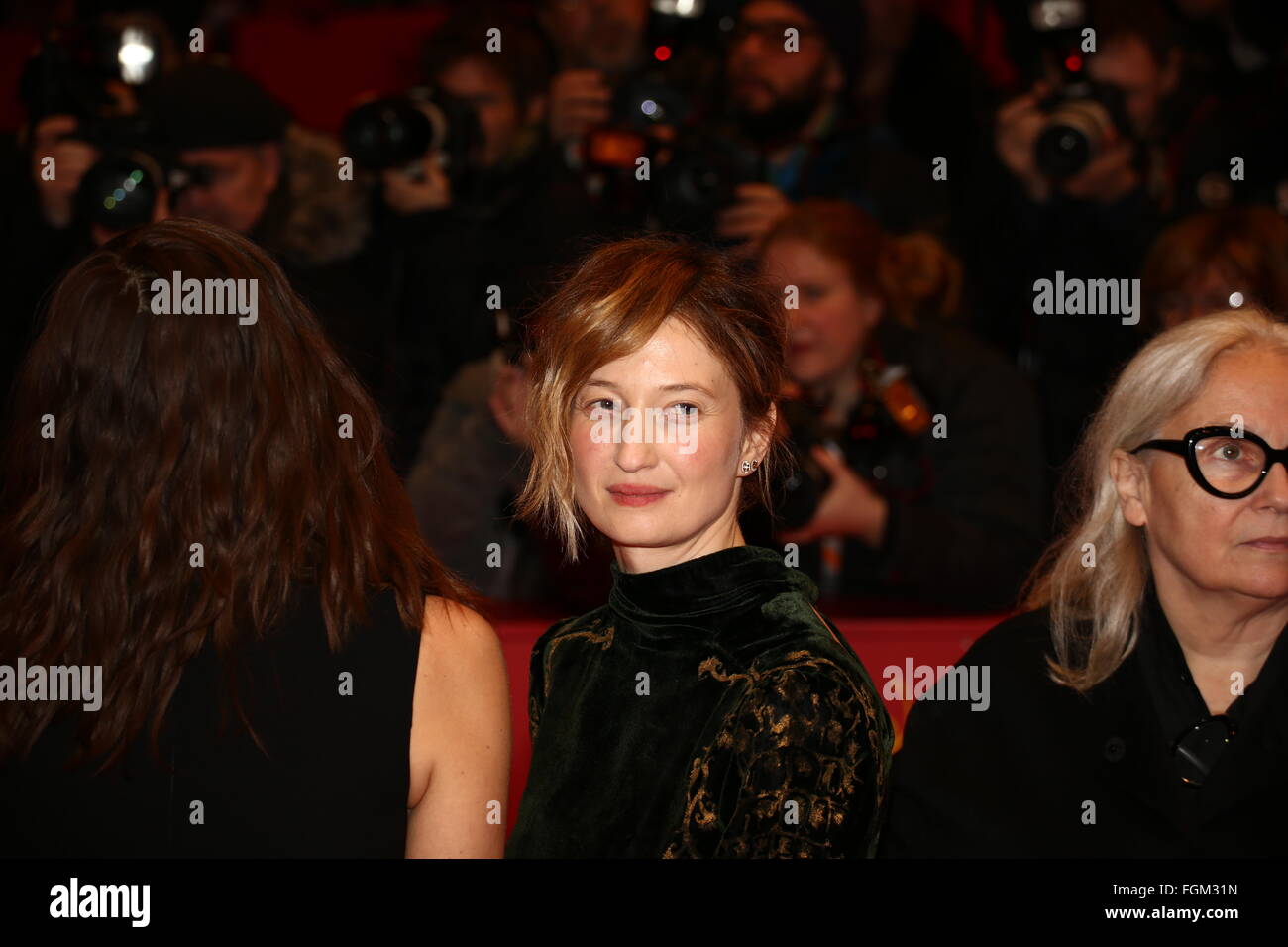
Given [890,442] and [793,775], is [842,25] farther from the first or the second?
[793,775]

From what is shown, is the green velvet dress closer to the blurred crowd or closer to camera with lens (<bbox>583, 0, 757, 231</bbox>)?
the blurred crowd

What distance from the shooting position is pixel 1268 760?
1.86m

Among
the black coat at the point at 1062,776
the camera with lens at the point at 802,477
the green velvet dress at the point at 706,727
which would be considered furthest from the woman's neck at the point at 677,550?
the camera with lens at the point at 802,477

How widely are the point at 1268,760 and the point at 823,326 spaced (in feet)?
5.20

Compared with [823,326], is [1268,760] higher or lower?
lower

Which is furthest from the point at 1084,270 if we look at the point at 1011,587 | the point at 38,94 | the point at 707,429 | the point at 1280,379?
the point at 38,94

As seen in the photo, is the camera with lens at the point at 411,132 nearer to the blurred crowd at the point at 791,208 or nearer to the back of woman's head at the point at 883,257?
the blurred crowd at the point at 791,208

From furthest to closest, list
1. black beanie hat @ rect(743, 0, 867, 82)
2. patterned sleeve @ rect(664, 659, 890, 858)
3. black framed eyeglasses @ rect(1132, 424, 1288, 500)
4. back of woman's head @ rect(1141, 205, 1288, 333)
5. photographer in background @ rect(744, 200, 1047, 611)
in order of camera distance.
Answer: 1. black beanie hat @ rect(743, 0, 867, 82)
2. back of woman's head @ rect(1141, 205, 1288, 333)
3. photographer in background @ rect(744, 200, 1047, 611)
4. black framed eyeglasses @ rect(1132, 424, 1288, 500)
5. patterned sleeve @ rect(664, 659, 890, 858)

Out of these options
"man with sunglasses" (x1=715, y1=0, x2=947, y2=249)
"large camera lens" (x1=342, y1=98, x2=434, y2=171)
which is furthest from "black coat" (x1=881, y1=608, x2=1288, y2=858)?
"large camera lens" (x1=342, y1=98, x2=434, y2=171)

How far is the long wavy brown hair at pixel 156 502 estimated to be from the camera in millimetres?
1604

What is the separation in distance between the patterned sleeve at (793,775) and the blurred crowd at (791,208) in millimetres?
1165

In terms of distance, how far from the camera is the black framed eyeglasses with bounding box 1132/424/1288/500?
6.08 ft

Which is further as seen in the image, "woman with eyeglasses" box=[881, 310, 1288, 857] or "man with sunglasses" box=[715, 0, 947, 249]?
"man with sunglasses" box=[715, 0, 947, 249]
